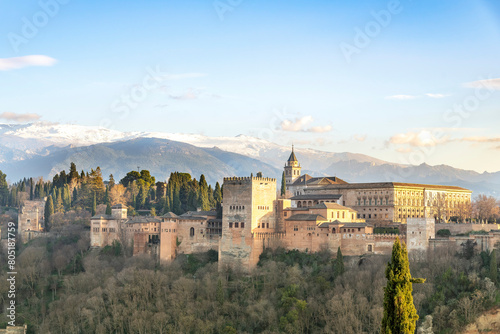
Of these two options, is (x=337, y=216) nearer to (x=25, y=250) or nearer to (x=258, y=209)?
(x=258, y=209)

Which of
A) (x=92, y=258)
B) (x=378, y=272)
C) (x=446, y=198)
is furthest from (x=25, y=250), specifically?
(x=446, y=198)

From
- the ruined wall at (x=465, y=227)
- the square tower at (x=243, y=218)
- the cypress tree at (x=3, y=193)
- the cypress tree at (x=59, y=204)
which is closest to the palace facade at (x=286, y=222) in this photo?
the square tower at (x=243, y=218)

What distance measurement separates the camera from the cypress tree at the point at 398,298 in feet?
91.1

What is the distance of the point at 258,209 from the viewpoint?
55.0 meters

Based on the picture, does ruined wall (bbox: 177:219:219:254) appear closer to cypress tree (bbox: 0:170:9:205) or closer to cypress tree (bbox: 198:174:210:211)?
cypress tree (bbox: 198:174:210:211)

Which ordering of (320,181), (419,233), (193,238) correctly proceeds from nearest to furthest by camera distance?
(419,233) → (193,238) → (320,181)

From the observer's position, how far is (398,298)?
91.1 feet

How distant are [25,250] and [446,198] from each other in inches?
1561

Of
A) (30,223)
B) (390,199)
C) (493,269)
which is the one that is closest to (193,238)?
(390,199)

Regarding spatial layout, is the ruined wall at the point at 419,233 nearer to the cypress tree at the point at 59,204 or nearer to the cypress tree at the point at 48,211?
the cypress tree at the point at 48,211

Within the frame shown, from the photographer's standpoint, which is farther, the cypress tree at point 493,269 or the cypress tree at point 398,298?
the cypress tree at point 493,269

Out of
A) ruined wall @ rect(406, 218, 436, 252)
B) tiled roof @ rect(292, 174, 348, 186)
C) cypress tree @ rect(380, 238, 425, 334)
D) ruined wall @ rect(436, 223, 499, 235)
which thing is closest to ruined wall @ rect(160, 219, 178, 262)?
tiled roof @ rect(292, 174, 348, 186)

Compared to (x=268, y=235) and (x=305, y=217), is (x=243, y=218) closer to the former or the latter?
(x=268, y=235)

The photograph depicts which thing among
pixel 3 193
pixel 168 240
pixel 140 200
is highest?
pixel 3 193
